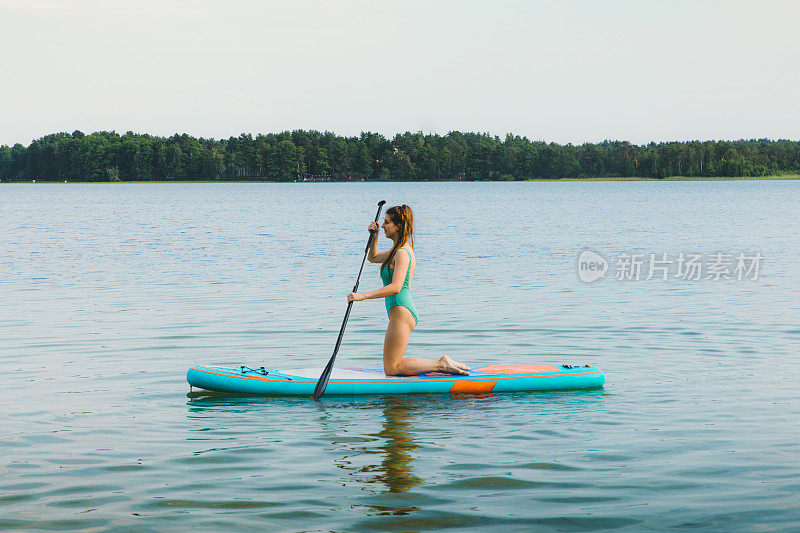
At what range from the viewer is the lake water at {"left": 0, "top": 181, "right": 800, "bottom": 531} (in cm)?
611

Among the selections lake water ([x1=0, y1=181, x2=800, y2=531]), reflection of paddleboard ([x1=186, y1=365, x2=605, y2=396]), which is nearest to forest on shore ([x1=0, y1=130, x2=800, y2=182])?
lake water ([x1=0, y1=181, x2=800, y2=531])

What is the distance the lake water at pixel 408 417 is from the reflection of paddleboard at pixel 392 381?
0.44 ft

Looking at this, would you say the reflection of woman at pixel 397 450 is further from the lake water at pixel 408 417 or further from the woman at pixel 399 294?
the woman at pixel 399 294

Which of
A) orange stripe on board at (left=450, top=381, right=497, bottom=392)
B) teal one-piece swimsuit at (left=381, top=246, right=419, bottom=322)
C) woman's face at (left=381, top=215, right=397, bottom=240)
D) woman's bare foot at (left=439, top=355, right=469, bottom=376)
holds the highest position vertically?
woman's face at (left=381, top=215, right=397, bottom=240)

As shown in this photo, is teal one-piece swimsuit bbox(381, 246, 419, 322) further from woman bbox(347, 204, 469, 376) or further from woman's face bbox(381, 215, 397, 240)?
woman's face bbox(381, 215, 397, 240)

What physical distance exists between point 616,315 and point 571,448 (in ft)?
28.3

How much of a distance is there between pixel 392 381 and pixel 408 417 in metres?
0.87

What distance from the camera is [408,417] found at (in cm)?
864

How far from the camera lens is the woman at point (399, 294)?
357 inches

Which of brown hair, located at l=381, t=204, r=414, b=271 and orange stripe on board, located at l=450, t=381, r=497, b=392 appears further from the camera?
orange stripe on board, located at l=450, t=381, r=497, b=392

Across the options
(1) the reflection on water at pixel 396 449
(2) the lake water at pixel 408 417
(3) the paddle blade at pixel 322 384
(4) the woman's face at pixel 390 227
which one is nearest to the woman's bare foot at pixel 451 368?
(2) the lake water at pixel 408 417

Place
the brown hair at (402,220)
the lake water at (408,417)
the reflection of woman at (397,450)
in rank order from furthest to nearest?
the brown hair at (402,220)
the reflection of woman at (397,450)
the lake water at (408,417)

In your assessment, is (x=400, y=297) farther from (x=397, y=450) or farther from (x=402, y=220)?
(x=397, y=450)

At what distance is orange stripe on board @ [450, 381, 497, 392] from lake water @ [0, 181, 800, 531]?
0.11m
